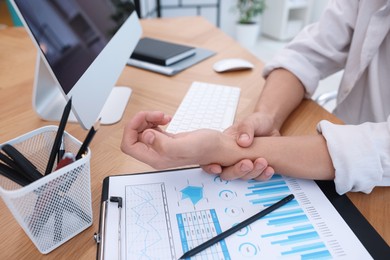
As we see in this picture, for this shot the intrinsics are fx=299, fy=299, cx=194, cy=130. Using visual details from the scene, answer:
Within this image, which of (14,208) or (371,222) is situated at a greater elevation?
(14,208)

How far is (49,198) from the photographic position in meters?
0.33

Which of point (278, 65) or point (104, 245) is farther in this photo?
point (278, 65)

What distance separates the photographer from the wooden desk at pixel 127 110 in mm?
383

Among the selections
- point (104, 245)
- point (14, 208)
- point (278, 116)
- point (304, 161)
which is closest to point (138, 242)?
point (104, 245)

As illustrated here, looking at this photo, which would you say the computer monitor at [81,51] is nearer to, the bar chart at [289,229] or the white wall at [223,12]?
the bar chart at [289,229]

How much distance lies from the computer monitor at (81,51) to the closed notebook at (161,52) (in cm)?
13

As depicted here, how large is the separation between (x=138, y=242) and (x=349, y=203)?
0.99 feet

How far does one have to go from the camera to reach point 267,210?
400 mm

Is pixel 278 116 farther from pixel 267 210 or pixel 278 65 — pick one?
→ pixel 267 210

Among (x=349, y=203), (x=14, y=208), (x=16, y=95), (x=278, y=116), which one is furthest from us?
(x=16, y=95)

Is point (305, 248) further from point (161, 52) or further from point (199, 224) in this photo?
point (161, 52)

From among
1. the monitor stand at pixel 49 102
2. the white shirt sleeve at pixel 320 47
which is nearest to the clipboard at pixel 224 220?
the monitor stand at pixel 49 102

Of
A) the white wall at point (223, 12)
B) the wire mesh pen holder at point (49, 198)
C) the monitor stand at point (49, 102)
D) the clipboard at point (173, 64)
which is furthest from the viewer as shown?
the white wall at point (223, 12)

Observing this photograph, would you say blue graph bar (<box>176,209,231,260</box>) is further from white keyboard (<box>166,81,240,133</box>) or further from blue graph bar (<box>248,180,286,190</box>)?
white keyboard (<box>166,81,240,133</box>)
